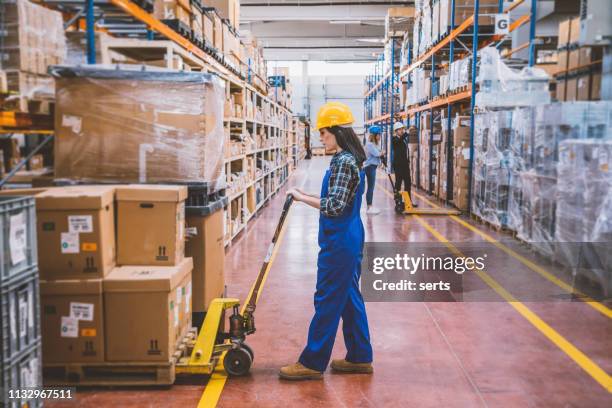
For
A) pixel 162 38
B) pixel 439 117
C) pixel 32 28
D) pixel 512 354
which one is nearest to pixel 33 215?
pixel 32 28

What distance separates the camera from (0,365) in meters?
2.73

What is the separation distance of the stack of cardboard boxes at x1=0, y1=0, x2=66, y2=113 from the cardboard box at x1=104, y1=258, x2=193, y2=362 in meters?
1.55

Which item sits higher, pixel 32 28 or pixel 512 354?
pixel 32 28

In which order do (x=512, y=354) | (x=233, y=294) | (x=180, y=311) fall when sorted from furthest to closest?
1. (x=233, y=294)
2. (x=512, y=354)
3. (x=180, y=311)

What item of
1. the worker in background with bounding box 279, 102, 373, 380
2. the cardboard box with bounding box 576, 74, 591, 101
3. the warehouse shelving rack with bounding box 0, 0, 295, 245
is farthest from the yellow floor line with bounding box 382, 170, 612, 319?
the warehouse shelving rack with bounding box 0, 0, 295, 245

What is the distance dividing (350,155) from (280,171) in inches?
615

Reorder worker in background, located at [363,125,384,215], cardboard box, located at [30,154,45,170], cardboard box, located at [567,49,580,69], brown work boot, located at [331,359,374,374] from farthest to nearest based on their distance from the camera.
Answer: worker in background, located at [363,125,384,215] → cardboard box, located at [567,49,580,69] → cardboard box, located at [30,154,45,170] → brown work boot, located at [331,359,374,374]

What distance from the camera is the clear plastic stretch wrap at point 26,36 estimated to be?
4.03 m

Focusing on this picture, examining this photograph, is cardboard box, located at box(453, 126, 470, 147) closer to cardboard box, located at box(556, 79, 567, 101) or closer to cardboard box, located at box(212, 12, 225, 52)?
cardboard box, located at box(556, 79, 567, 101)

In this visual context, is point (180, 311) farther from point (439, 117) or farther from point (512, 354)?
point (439, 117)

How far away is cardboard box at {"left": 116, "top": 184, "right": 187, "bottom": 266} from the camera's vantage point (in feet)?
13.0

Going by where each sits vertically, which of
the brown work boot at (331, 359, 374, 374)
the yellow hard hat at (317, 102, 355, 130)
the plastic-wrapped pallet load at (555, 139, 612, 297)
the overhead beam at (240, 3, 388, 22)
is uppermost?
the overhead beam at (240, 3, 388, 22)

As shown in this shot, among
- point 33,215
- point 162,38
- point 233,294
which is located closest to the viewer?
point 33,215

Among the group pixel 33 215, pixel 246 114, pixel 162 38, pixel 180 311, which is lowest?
pixel 180 311
